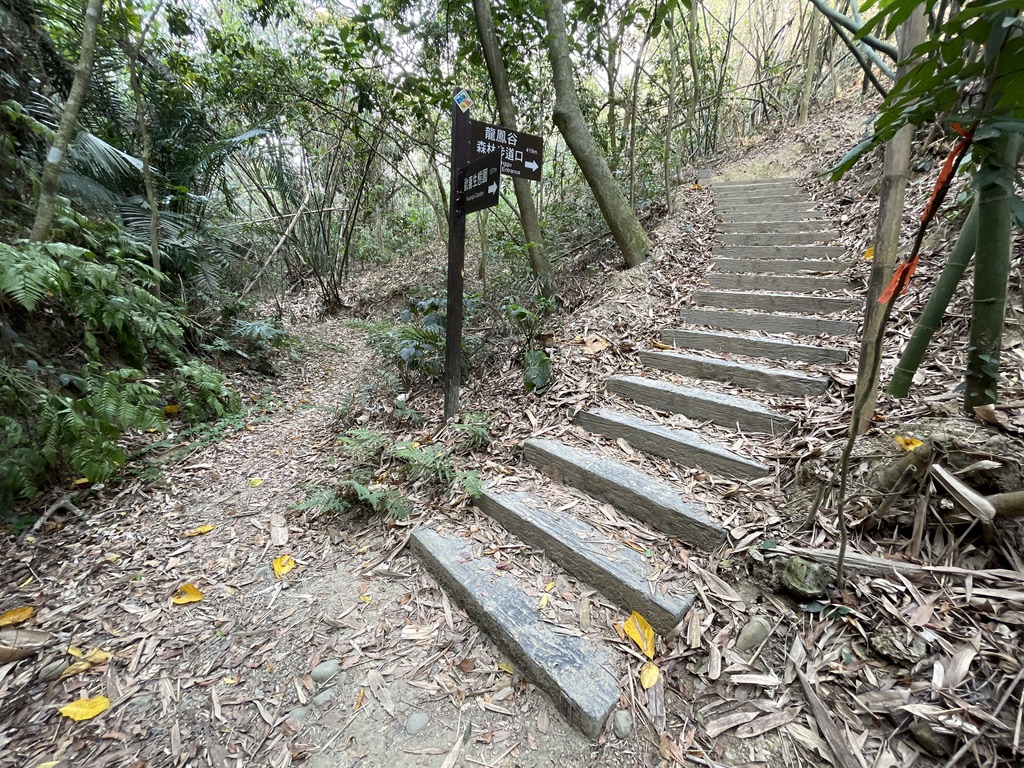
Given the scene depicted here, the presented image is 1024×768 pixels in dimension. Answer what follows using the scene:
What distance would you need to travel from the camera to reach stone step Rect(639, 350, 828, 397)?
2.50 meters

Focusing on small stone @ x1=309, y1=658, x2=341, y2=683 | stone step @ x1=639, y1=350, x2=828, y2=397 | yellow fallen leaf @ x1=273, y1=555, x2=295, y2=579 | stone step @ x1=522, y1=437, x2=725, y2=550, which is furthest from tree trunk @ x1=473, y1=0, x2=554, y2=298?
small stone @ x1=309, y1=658, x2=341, y2=683

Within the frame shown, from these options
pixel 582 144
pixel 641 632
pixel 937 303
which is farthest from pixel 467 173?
pixel 641 632

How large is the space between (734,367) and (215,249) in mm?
5948

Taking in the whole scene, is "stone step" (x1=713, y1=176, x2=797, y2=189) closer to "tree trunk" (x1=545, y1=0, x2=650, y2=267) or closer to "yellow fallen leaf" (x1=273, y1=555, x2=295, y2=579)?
"tree trunk" (x1=545, y1=0, x2=650, y2=267)

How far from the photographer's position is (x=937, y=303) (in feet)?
5.61

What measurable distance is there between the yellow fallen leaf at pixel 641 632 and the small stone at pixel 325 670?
1241mm

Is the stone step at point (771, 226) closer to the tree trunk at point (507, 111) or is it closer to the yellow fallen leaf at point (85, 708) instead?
the tree trunk at point (507, 111)

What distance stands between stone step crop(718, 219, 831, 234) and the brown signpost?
3135mm

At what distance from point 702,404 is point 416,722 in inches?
88.3

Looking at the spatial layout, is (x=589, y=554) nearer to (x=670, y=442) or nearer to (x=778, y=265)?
(x=670, y=442)

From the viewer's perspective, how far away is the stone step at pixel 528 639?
57.5 inches

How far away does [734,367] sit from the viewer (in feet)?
9.14

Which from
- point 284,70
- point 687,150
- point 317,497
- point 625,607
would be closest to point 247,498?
point 317,497

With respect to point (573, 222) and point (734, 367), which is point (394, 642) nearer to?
point (734, 367)
